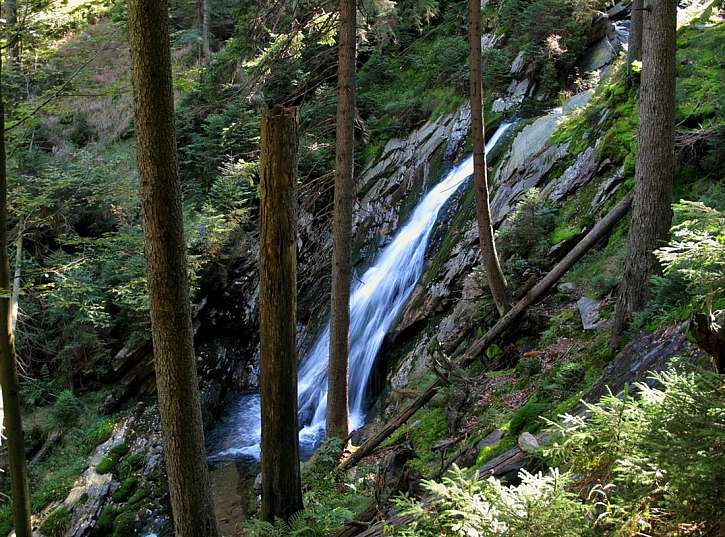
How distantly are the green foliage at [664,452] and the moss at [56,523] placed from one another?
10403mm

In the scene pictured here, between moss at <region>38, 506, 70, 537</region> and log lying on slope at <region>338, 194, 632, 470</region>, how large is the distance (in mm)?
5897

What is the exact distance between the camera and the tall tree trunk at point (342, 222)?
802 centimetres

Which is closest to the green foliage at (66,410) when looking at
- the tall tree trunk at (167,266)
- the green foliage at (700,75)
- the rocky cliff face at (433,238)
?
the rocky cliff face at (433,238)

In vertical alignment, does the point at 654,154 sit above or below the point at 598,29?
below

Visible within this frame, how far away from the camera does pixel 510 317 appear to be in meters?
8.53

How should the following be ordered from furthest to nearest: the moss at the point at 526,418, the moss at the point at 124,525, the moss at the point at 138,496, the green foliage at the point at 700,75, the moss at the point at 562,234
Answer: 1. the moss at the point at 138,496
2. the moss at the point at 124,525
3. the moss at the point at 562,234
4. the green foliage at the point at 700,75
5. the moss at the point at 526,418

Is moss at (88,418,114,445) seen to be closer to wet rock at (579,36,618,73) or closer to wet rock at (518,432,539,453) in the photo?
wet rock at (518,432,539,453)

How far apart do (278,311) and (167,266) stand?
111 centimetres

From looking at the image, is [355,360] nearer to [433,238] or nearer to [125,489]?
[433,238]

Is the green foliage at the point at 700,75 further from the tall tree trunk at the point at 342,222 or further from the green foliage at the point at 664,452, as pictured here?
the green foliage at the point at 664,452

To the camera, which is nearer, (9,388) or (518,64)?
(9,388)

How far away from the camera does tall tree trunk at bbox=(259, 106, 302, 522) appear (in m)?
4.97

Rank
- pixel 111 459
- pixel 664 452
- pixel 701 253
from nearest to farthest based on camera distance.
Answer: pixel 664 452, pixel 701 253, pixel 111 459

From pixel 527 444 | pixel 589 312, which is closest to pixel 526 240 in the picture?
pixel 589 312
